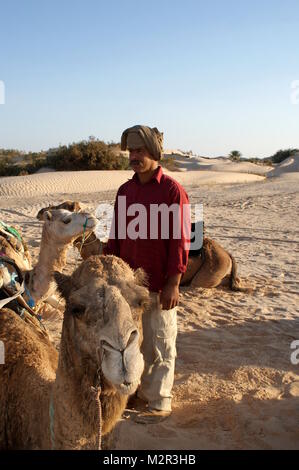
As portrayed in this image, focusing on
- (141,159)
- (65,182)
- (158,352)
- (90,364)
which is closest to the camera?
(90,364)

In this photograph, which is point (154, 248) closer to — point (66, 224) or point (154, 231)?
point (154, 231)

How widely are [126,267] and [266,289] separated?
5574 mm

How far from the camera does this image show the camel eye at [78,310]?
205 cm

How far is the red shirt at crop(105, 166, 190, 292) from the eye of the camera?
340 centimetres

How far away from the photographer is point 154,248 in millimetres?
3537

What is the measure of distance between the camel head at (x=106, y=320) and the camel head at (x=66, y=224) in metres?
2.74

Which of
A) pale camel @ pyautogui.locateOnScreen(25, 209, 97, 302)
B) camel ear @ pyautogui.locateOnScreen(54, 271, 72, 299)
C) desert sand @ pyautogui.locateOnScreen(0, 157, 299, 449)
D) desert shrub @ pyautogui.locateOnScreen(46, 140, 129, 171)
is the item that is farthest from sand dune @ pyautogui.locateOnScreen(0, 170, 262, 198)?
camel ear @ pyautogui.locateOnScreen(54, 271, 72, 299)

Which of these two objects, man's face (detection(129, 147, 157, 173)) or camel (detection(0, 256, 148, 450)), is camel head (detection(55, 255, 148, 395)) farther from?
man's face (detection(129, 147, 157, 173))

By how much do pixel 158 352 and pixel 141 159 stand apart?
1537mm

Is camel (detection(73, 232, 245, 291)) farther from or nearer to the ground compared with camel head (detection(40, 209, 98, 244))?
nearer to the ground

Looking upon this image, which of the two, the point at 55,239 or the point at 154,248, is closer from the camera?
the point at 154,248

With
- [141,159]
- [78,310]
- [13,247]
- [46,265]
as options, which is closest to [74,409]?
[78,310]
